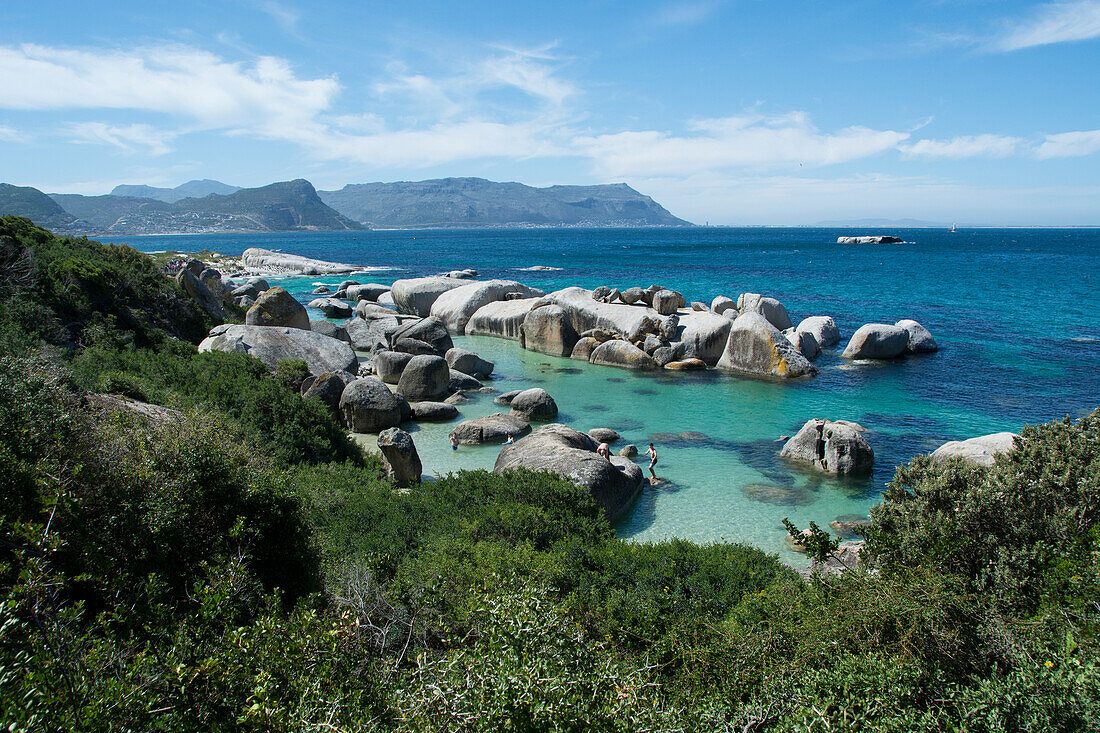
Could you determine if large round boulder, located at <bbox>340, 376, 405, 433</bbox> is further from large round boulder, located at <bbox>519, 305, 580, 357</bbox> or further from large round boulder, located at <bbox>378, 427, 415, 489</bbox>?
large round boulder, located at <bbox>519, 305, 580, 357</bbox>

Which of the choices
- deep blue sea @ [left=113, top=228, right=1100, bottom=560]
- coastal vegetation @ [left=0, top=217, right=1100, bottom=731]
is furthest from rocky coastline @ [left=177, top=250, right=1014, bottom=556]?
coastal vegetation @ [left=0, top=217, right=1100, bottom=731]

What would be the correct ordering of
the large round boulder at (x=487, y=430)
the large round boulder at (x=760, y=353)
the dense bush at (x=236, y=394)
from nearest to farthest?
the dense bush at (x=236, y=394)
the large round boulder at (x=487, y=430)
the large round boulder at (x=760, y=353)

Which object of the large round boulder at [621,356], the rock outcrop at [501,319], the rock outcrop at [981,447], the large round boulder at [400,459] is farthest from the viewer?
the rock outcrop at [501,319]

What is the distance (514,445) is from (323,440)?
5.29 m

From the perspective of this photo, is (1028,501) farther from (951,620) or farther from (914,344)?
(914,344)

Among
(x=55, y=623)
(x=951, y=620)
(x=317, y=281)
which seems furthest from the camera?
(x=317, y=281)

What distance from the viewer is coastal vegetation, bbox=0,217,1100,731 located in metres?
4.47

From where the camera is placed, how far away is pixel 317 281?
243ft

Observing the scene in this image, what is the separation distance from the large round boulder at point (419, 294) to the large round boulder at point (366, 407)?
24.6 metres

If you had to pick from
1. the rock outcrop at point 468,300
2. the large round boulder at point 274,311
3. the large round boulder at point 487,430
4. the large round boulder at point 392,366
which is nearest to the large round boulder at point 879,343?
the large round boulder at point 487,430

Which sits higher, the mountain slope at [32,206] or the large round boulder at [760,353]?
the mountain slope at [32,206]

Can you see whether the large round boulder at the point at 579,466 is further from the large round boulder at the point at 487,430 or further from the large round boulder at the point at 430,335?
the large round boulder at the point at 430,335

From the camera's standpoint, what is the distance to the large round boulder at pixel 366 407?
71.1 ft

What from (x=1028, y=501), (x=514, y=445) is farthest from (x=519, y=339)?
(x=1028, y=501)
